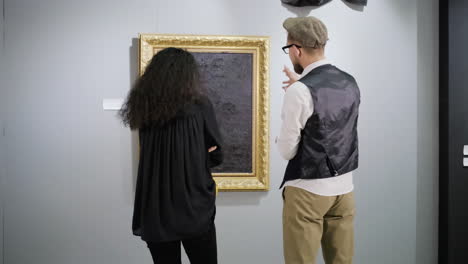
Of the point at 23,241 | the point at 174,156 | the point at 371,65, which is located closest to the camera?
the point at 174,156

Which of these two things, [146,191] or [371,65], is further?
[371,65]

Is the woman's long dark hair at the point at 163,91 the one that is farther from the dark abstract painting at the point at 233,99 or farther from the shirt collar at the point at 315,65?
the dark abstract painting at the point at 233,99

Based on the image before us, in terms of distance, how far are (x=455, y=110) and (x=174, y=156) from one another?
1.99 metres

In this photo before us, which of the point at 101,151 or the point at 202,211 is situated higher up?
the point at 101,151

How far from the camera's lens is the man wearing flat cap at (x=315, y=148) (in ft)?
4.59

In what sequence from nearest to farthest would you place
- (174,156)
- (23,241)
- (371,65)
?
(174,156) < (23,241) < (371,65)

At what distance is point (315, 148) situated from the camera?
1.42 metres

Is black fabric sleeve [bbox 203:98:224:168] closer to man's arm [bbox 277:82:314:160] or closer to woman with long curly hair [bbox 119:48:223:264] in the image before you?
woman with long curly hair [bbox 119:48:223:264]

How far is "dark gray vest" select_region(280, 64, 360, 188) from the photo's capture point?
1394mm

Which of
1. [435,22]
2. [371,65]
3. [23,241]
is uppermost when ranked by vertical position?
[435,22]

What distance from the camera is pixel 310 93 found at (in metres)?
1.38

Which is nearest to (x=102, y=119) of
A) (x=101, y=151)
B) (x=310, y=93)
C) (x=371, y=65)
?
(x=101, y=151)

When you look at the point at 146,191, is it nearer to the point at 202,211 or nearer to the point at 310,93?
the point at 202,211

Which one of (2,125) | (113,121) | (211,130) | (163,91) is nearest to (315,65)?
(211,130)
